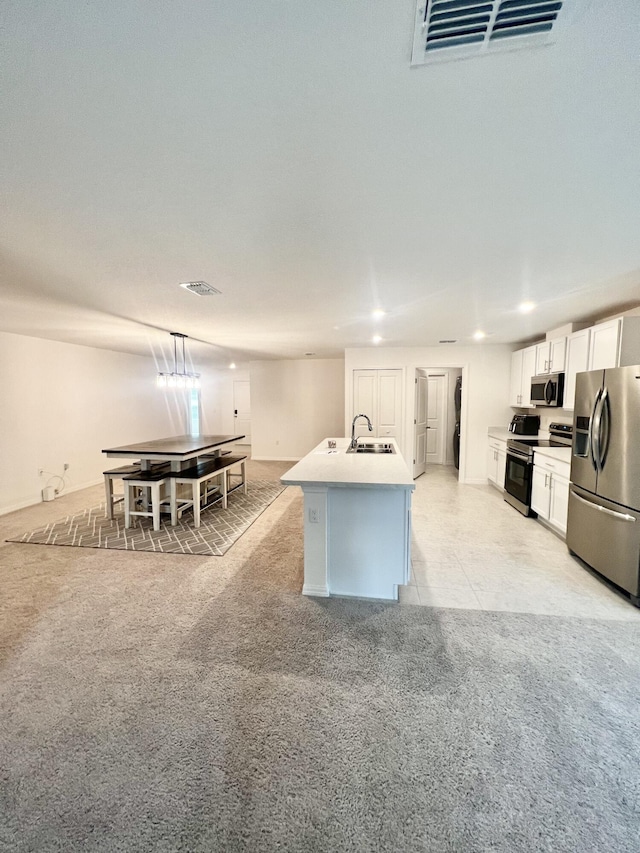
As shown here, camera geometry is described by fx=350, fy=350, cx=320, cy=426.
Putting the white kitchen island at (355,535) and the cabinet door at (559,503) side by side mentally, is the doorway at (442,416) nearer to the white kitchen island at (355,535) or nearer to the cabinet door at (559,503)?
the cabinet door at (559,503)

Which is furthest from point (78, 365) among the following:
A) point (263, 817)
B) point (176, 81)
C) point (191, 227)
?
point (263, 817)

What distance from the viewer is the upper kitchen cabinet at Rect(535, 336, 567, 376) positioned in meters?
4.27

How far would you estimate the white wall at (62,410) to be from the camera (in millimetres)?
4683

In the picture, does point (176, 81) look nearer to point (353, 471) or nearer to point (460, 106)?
point (460, 106)

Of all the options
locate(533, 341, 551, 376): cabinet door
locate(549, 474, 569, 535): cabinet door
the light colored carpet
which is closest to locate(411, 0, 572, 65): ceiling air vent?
the light colored carpet

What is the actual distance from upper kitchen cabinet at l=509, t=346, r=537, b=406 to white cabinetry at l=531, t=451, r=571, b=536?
143 centimetres

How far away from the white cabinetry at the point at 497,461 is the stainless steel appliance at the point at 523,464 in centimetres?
27

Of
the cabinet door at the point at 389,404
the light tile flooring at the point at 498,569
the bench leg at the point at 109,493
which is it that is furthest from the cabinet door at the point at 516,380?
the bench leg at the point at 109,493

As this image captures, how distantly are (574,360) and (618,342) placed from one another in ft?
2.68

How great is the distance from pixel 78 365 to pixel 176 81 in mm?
5935

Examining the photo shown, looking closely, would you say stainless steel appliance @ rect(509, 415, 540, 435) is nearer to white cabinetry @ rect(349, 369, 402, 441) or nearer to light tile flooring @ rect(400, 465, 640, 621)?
light tile flooring @ rect(400, 465, 640, 621)

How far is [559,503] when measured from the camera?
367 centimetres

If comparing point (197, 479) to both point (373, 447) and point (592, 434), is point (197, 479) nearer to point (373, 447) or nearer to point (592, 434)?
point (373, 447)

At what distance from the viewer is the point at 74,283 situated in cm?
261
